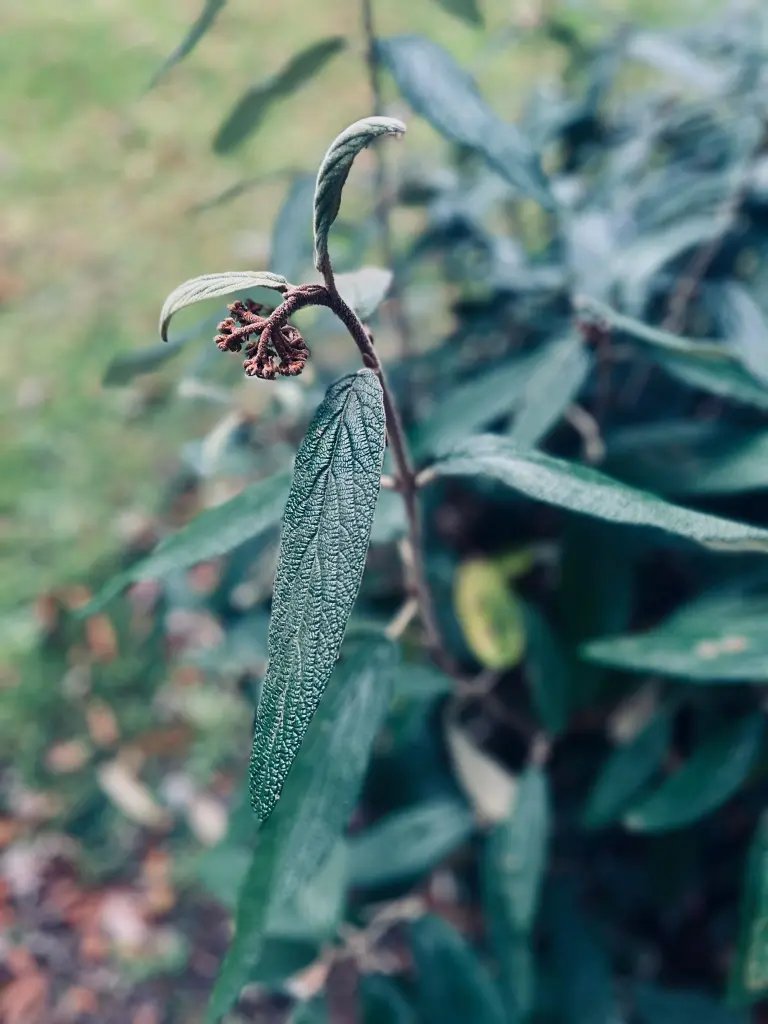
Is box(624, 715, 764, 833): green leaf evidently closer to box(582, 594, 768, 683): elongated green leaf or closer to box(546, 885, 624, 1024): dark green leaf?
box(582, 594, 768, 683): elongated green leaf

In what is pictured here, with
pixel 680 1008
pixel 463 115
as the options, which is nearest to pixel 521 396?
pixel 463 115

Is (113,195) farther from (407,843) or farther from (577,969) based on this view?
(577,969)

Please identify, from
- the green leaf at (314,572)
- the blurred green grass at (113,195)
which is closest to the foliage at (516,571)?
the green leaf at (314,572)

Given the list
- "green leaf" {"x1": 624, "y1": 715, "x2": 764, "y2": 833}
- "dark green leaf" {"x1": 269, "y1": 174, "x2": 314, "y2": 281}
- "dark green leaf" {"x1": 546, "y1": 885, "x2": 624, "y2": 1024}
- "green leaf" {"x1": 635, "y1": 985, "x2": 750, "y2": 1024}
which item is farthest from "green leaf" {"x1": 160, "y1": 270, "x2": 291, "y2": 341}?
"green leaf" {"x1": 635, "y1": 985, "x2": 750, "y2": 1024}

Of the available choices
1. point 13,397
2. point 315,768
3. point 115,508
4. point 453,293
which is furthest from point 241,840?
point 13,397

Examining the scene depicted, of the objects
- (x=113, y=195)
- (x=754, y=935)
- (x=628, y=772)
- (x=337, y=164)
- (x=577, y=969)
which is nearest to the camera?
(x=337, y=164)

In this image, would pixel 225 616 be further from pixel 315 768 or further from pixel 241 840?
pixel 315 768
